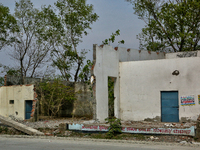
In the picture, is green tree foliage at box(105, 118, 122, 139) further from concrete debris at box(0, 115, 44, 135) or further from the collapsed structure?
the collapsed structure

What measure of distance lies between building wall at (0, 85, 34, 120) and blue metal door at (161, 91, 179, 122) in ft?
30.9

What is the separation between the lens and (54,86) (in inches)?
864

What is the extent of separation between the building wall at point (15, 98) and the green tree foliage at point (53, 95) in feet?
3.50

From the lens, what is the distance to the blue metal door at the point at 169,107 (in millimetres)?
17391

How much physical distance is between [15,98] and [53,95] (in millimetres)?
2918

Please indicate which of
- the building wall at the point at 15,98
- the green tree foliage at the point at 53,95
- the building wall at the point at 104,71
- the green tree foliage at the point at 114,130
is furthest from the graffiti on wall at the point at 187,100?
the building wall at the point at 15,98

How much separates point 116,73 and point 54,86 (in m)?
5.59

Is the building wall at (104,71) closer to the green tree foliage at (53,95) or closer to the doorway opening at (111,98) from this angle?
Result: the doorway opening at (111,98)

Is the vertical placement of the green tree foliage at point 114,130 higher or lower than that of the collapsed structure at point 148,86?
lower

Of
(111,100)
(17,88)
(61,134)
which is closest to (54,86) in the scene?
(17,88)

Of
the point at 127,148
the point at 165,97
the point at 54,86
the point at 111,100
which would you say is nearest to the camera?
the point at 127,148

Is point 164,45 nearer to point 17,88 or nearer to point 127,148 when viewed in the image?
point 17,88

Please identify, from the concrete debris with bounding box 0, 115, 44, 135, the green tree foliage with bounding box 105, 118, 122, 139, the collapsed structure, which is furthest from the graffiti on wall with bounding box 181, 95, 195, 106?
the concrete debris with bounding box 0, 115, 44, 135

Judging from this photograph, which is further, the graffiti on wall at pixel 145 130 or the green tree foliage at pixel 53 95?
the green tree foliage at pixel 53 95
